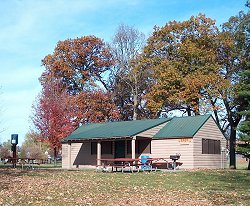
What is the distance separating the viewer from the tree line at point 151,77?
35406mm

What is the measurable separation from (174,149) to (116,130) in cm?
492

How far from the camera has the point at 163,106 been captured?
3791cm

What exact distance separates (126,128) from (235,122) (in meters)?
10.7

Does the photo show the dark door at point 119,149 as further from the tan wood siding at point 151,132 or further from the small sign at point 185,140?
the small sign at point 185,140

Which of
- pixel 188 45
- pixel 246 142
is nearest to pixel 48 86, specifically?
pixel 188 45

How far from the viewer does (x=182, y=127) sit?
30078mm

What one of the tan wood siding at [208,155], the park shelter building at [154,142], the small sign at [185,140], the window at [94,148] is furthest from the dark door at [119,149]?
the tan wood siding at [208,155]

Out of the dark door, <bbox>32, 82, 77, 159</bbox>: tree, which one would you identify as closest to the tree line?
<bbox>32, 82, 77, 159</bbox>: tree

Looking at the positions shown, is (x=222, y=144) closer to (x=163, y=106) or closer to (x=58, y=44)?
(x=163, y=106)

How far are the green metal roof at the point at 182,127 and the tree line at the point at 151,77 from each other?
10.8 ft

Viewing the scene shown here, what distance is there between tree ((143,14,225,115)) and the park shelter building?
450 cm

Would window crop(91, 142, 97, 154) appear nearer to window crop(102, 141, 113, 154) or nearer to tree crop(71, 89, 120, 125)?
window crop(102, 141, 113, 154)

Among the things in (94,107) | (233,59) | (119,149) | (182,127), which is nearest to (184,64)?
(233,59)

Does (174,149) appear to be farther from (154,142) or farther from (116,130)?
(116,130)
